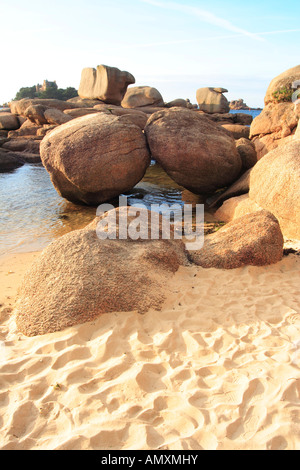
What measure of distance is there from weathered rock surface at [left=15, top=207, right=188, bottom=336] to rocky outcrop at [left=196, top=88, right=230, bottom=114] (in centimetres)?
2656

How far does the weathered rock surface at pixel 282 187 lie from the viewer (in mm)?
5555

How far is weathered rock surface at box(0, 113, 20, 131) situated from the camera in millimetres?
20891

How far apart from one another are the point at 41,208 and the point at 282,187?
6126 mm

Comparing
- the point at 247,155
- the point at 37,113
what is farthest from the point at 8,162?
the point at 247,155

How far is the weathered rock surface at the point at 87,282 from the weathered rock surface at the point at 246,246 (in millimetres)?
686

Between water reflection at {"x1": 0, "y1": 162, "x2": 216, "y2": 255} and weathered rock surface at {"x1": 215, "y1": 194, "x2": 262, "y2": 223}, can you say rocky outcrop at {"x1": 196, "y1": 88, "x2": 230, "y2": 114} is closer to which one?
water reflection at {"x1": 0, "y1": 162, "x2": 216, "y2": 255}

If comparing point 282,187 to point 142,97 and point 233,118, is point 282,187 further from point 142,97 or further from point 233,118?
point 142,97

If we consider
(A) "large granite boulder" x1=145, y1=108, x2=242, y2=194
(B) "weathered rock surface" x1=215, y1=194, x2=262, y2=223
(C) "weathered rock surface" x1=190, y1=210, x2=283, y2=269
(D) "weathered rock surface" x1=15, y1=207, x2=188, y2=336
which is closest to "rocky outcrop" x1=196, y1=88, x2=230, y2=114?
(A) "large granite boulder" x1=145, y1=108, x2=242, y2=194

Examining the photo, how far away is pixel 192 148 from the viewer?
7.88 meters

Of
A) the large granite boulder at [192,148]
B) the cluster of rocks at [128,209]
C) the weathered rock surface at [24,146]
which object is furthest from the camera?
Answer: the weathered rock surface at [24,146]

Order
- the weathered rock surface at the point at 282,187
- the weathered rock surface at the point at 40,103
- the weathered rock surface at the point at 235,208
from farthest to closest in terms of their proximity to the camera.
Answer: the weathered rock surface at the point at 40,103 < the weathered rock surface at the point at 235,208 < the weathered rock surface at the point at 282,187

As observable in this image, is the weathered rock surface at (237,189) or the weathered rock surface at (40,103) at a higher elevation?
the weathered rock surface at (40,103)

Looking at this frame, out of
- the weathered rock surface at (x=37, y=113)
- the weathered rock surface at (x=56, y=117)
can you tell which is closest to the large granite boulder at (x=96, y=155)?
the weathered rock surface at (x=56, y=117)

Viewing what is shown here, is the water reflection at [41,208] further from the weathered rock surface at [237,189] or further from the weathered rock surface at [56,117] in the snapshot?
the weathered rock surface at [56,117]
